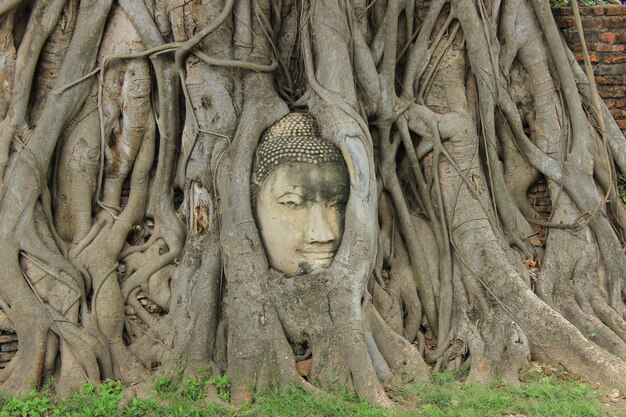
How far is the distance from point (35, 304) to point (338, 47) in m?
2.44

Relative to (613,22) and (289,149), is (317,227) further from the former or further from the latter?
(613,22)

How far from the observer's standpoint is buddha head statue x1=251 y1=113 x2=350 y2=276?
3.77 m

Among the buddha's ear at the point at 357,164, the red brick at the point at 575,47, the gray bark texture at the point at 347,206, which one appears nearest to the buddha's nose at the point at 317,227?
the gray bark texture at the point at 347,206

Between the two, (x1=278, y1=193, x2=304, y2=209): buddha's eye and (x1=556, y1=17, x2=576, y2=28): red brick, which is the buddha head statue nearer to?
(x1=278, y1=193, x2=304, y2=209): buddha's eye

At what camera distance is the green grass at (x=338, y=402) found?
325 centimetres

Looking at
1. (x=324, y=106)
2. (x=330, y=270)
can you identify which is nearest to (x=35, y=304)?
(x=330, y=270)

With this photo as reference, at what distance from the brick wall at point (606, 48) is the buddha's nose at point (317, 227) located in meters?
2.87

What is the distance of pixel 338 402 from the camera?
330 cm

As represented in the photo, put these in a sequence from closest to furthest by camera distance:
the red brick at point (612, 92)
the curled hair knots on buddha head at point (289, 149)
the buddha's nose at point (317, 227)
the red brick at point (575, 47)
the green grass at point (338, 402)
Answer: the green grass at point (338, 402), the buddha's nose at point (317, 227), the curled hair knots on buddha head at point (289, 149), the red brick at point (575, 47), the red brick at point (612, 92)

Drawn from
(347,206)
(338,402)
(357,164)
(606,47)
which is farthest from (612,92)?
(338,402)

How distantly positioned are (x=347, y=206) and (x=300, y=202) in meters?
0.27

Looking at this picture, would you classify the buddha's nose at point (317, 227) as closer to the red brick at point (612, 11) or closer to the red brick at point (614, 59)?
the red brick at point (614, 59)

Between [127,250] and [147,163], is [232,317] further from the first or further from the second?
[147,163]

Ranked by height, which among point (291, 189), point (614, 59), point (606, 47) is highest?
point (606, 47)
